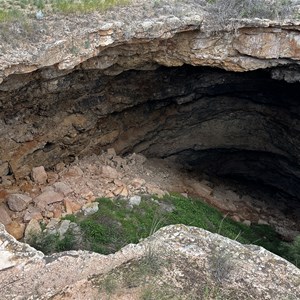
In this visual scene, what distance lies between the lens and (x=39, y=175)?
1039 centimetres

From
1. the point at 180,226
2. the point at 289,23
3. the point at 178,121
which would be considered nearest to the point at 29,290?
the point at 180,226

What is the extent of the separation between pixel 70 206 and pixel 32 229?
110 centimetres

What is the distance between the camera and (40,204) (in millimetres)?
9508

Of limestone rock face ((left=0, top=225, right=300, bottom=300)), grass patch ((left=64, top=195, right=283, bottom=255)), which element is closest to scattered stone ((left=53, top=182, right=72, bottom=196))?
grass patch ((left=64, top=195, right=283, bottom=255))

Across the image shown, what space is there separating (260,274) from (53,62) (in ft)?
15.8

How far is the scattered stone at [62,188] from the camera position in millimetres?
9961

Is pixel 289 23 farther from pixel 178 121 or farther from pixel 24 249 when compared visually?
pixel 24 249

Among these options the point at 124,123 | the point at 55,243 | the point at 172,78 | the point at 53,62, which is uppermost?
the point at 53,62

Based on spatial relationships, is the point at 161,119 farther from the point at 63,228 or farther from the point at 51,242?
the point at 51,242

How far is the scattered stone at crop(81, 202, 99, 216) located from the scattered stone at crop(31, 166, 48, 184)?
144 cm

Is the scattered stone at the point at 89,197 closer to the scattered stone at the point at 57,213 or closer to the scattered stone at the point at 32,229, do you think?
the scattered stone at the point at 57,213

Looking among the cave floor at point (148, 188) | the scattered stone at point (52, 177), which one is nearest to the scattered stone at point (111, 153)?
the cave floor at point (148, 188)

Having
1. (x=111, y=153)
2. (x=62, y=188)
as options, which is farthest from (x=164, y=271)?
(x=111, y=153)

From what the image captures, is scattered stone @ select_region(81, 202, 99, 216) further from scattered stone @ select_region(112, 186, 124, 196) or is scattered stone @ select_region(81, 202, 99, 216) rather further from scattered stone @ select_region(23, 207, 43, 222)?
scattered stone @ select_region(23, 207, 43, 222)
